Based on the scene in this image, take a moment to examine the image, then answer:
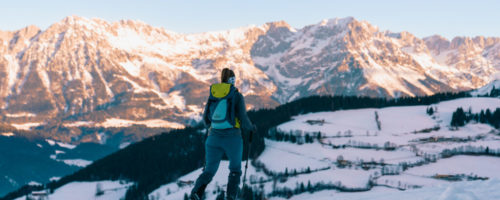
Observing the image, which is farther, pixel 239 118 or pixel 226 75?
pixel 226 75

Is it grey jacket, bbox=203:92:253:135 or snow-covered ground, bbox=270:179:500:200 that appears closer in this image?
grey jacket, bbox=203:92:253:135

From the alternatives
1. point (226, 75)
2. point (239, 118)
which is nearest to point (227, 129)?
point (239, 118)

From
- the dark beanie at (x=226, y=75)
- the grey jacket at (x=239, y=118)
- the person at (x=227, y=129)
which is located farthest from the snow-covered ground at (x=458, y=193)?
the dark beanie at (x=226, y=75)

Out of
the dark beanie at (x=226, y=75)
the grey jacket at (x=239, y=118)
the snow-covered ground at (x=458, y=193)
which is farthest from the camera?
the snow-covered ground at (x=458, y=193)

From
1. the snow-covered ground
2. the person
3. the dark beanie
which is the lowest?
the snow-covered ground

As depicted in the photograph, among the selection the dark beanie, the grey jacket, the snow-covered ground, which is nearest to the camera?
the grey jacket

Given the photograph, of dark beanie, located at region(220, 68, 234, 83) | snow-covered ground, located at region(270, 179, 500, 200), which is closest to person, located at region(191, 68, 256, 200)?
dark beanie, located at region(220, 68, 234, 83)

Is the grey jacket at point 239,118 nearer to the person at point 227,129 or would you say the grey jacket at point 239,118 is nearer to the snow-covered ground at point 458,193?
the person at point 227,129

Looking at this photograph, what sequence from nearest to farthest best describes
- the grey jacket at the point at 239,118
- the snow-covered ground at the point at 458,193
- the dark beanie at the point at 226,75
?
1. the grey jacket at the point at 239,118
2. the dark beanie at the point at 226,75
3. the snow-covered ground at the point at 458,193

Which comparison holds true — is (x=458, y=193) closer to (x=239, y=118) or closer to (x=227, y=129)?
(x=239, y=118)

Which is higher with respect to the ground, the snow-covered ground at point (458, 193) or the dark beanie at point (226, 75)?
the dark beanie at point (226, 75)

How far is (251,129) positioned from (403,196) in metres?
10.5

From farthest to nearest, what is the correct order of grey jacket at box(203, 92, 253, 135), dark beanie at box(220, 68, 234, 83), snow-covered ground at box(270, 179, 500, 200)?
snow-covered ground at box(270, 179, 500, 200), dark beanie at box(220, 68, 234, 83), grey jacket at box(203, 92, 253, 135)

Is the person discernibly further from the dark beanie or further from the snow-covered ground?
the snow-covered ground
